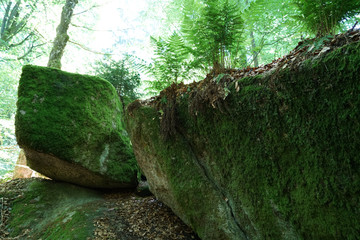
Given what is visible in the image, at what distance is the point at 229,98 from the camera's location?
2516 millimetres

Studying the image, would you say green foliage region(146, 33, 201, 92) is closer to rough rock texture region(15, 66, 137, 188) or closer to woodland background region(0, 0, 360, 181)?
woodland background region(0, 0, 360, 181)

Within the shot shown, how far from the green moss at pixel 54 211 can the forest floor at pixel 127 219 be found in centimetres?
11

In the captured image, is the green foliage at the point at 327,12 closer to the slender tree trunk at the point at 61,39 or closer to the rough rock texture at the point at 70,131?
the rough rock texture at the point at 70,131

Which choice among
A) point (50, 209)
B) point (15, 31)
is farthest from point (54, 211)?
point (15, 31)

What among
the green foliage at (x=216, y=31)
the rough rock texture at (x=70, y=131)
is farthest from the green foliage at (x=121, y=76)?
the green foliage at (x=216, y=31)

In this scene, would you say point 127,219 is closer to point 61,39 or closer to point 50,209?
point 50,209

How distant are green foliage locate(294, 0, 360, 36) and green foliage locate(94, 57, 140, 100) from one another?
5.35 metres

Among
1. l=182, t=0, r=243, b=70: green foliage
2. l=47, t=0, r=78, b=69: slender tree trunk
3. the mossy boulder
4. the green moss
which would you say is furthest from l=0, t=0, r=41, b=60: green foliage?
l=182, t=0, r=243, b=70: green foliage

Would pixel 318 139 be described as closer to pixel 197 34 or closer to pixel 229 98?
pixel 229 98

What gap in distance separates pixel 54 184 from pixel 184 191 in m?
3.67

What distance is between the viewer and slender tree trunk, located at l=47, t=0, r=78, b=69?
23.9 ft

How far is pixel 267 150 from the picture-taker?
7.14 feet

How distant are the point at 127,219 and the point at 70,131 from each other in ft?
8.01

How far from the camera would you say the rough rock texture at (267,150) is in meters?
1.60
